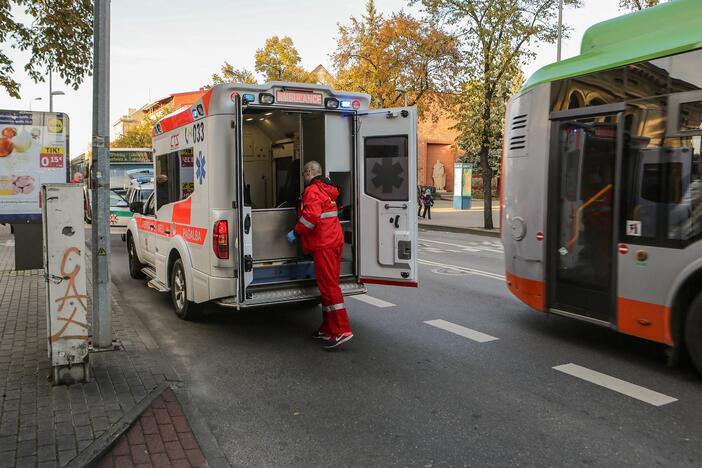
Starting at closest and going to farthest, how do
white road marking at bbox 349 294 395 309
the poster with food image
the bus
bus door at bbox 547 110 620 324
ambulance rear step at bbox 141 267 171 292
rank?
1. the bus
2. bus door at bbox 547 110 620 324
3. ambulance rear step at bbox 141 267 171 292
4. white road marking at bbox 349 294 395 309
5. the poster with food image

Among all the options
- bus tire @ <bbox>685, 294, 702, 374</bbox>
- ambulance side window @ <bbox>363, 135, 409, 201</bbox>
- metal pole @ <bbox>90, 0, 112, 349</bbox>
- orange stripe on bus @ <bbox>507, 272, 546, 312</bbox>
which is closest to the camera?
bus tire @ <bbox>685, 294, 702, 374</bbox>

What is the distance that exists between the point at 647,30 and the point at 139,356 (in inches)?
221

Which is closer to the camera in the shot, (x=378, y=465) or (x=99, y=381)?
(x=378, y=465)

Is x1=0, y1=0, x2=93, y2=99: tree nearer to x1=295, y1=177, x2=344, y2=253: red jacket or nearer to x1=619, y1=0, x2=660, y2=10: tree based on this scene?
x1=295, y1=177, x2=344, y2=253: red jacket

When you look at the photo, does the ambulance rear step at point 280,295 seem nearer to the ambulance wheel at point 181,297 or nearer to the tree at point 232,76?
the ambulance wheel at point 181,297

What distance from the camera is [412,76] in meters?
26.6

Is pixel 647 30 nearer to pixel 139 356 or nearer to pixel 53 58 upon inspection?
pixel 139 356

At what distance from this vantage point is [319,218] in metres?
6.06

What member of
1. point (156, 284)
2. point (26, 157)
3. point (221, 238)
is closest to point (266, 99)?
point (221, 238)

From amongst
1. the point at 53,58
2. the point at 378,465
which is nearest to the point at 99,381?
the point at 378,465

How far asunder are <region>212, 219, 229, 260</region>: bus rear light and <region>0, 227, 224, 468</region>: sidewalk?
1107mm

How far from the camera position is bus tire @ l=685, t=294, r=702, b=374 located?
488cm

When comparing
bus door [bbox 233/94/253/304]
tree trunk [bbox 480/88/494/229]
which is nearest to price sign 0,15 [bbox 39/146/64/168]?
bus door [bbox 233/94/253/304]

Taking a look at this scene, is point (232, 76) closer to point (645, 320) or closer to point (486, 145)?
point (486, 145)
